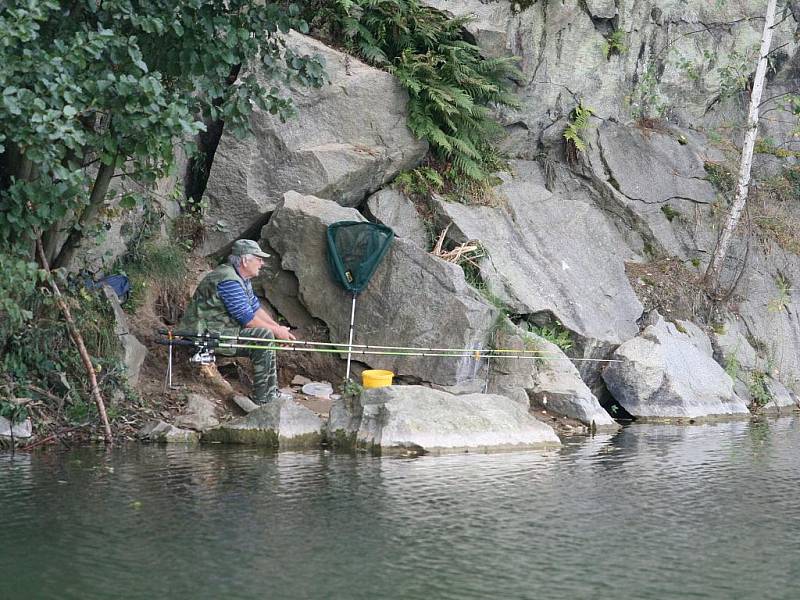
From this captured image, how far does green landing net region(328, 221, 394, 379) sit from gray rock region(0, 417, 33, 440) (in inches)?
156

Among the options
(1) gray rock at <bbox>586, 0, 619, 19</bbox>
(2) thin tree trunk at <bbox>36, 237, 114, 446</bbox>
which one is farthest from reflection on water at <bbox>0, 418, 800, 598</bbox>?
(1) gray rock at <bbox>586, 0, 619, 19</bbox>

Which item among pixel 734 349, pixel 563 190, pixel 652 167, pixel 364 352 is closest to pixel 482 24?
pixel 563 190

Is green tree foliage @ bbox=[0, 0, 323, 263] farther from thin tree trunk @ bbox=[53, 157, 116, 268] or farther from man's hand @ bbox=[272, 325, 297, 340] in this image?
man's hand @ bbox=[272, 325, 297, 340]

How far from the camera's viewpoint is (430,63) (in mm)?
14727

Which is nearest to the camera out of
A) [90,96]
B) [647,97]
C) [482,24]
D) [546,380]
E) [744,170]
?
[90,96]

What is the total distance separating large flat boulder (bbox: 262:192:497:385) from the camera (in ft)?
39.6

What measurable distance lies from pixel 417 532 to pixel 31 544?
7.83ft

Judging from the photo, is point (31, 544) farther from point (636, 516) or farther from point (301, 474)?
point (636, 516)

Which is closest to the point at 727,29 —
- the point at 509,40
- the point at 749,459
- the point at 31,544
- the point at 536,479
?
the point at 509,40

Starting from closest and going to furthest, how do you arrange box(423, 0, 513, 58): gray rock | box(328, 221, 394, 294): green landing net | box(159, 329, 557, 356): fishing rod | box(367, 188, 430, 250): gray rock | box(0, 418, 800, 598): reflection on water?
box(0, 418, 800, 598): reflection on water
box(159, 329, 557, 356): fishing rod
box(328, 221, 394, 294): green landing net
box(367, 188, 430, 250): gray rock
box(423, 0, 513, 58): gray rock

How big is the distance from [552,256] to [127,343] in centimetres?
763

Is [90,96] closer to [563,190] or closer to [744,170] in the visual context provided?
[563,190]

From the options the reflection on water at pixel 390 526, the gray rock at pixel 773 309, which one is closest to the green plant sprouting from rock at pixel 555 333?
the reflection on water at pixel 390 526

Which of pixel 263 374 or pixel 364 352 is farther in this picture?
pixel 364 352
